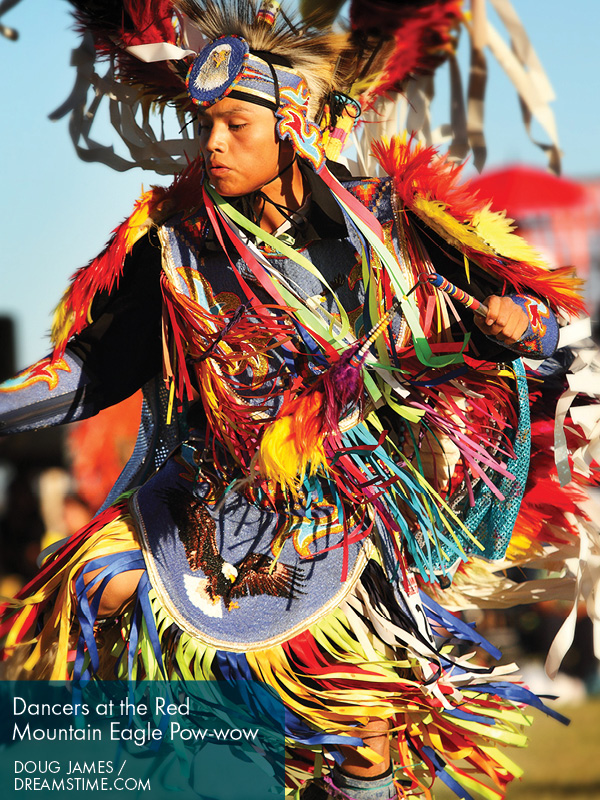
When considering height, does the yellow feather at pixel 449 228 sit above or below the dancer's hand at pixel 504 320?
above

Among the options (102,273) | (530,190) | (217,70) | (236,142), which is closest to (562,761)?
(102,273)

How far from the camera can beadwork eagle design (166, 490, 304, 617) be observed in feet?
6.76

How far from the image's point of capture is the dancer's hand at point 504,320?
1.90 metres

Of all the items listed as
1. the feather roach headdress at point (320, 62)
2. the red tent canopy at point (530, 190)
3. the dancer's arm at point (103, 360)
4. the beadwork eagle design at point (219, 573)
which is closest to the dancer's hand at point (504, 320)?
the feather roach headdress at point (320, 62)

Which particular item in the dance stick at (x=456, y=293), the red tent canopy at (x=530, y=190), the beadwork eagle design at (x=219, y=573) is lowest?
the red tent canopy at (x=530, y=190)

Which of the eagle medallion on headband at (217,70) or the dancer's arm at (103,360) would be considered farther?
the dancer's arm at (103,360)

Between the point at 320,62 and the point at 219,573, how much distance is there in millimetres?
1172

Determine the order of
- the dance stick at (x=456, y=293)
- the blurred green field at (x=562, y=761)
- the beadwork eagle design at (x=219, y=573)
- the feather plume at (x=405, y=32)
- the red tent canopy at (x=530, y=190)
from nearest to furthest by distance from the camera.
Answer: the feather plume at (x=405, y=32) < the dance stick at (x=456, y=293) < the beadwork eagle design at (x=219, y=573) < the blurred green field at (x=562, y=761) < the red tent canopy at (x=530, y=190)

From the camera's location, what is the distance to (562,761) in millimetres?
3982

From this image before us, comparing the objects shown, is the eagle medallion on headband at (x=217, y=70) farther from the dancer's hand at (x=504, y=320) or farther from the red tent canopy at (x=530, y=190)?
the red tent canopy at (x=530, y=190)

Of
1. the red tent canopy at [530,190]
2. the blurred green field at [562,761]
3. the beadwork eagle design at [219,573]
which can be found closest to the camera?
the beadwork eagle design at [219,573]

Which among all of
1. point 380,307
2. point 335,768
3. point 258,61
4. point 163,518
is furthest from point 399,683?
point 258,61

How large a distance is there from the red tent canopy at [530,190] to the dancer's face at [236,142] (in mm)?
5442

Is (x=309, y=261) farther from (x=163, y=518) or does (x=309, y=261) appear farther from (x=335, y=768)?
(x=335, y=768)
